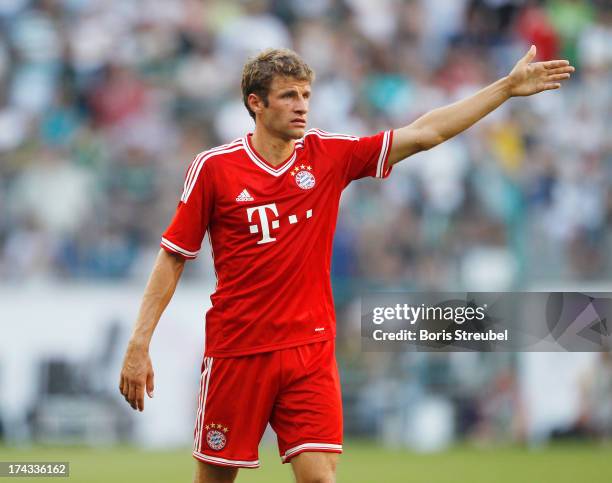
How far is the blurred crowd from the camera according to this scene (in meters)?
14.0

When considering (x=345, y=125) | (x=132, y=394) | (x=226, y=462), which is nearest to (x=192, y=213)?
(x=132, y=394)

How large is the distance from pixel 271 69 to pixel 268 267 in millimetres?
1055

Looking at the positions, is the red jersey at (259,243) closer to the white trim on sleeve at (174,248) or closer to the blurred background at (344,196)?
the white trim on sleeve at (174,248)

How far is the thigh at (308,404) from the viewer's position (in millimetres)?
6336

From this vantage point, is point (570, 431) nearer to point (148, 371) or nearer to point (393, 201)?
point (393, 201)

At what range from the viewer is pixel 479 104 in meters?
6.54

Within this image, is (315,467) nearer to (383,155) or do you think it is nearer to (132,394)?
(132,394)

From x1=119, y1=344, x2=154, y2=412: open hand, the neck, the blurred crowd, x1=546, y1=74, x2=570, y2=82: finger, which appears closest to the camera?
x1=119, y1=344, x2=154, y2=412: open hand

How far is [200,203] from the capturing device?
6.52 meters

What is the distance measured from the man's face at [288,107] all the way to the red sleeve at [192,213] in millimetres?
441

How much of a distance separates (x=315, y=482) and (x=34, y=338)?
7966mm

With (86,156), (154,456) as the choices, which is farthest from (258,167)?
(86,156)


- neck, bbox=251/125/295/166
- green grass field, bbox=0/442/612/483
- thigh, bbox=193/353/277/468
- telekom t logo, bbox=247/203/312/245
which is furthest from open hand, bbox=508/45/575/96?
green grass field, bbox=0/442/612/483

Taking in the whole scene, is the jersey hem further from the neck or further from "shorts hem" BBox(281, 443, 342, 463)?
the neck
